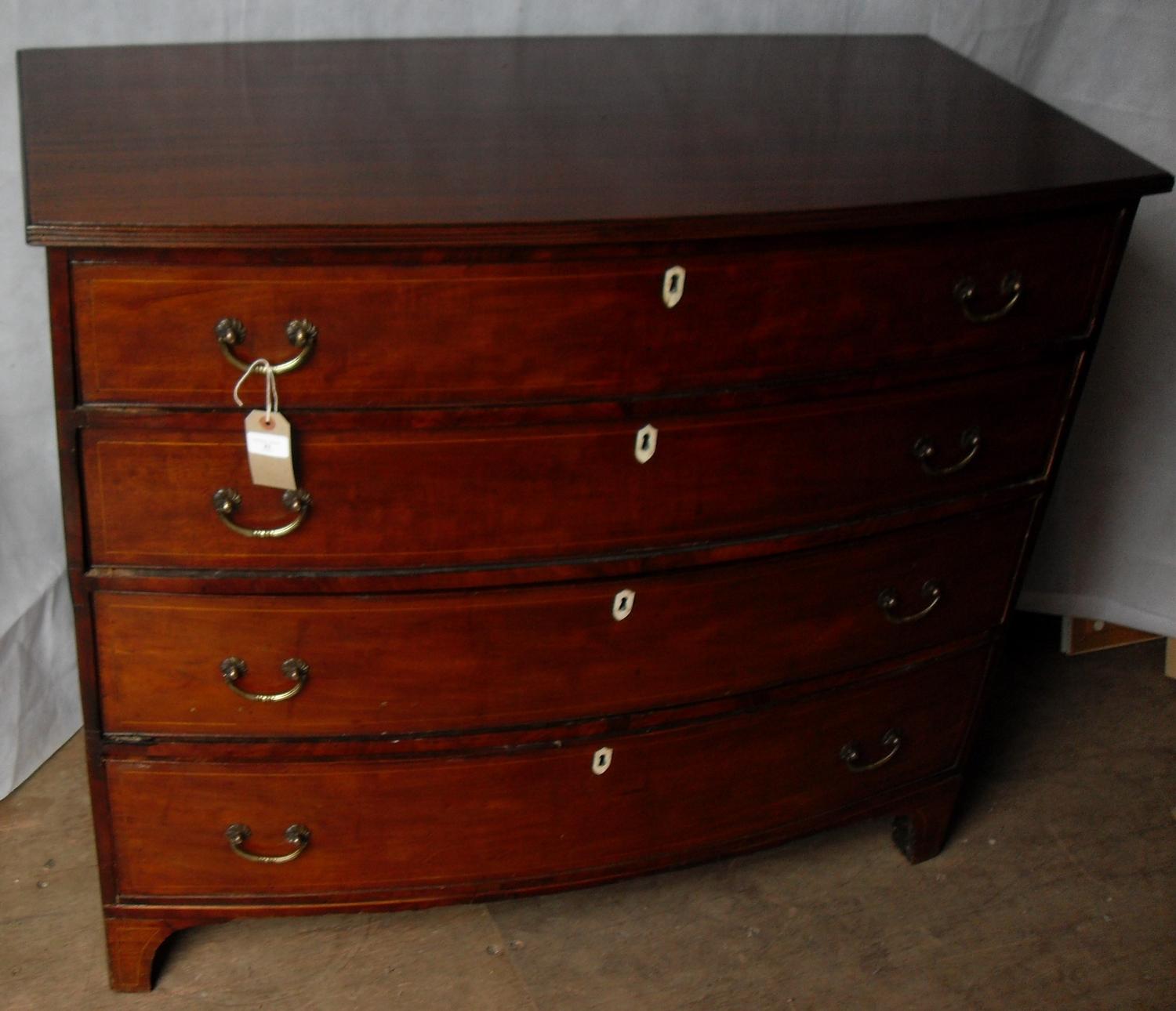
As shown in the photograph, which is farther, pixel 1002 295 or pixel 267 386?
pixel 1002 295

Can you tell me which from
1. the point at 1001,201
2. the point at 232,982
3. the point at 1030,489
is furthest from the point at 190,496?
the point at 1030,489

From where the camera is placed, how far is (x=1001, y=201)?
4.82 ft

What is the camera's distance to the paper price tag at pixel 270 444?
1.34 metres

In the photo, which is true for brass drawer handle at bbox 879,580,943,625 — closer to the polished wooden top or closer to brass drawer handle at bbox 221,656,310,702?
the polished wooden top

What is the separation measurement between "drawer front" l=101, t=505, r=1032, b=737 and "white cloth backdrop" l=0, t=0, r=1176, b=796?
0.61 metres

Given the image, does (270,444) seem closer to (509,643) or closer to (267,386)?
(267,386)

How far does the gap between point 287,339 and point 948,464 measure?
2.65 feet

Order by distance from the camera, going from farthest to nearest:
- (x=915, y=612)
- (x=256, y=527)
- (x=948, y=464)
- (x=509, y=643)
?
1. (x=915, y=612)
2. (x=948, y=464)
3. (x=509, y=643)
4. (x=256, y=527)

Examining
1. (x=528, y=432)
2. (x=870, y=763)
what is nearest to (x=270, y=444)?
Answer: (x=528, y=432)

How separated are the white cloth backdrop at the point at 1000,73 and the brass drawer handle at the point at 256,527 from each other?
675 millimetres

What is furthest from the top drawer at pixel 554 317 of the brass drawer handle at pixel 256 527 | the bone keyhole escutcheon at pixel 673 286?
the brass drawer handle at pixel 256 527

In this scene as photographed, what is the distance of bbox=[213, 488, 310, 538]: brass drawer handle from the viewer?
1390mm

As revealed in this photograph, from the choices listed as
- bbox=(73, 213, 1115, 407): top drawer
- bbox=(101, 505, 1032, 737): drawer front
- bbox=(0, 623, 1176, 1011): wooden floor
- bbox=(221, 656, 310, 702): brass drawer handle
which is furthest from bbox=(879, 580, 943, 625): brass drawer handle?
bbox=(221, 656, 310, 702): brass drawer handle

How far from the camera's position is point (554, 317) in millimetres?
1362
